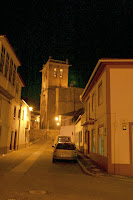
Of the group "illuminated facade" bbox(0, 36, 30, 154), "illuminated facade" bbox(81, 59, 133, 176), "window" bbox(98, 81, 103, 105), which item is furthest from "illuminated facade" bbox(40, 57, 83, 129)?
"illuminated facade" bbox(81, 59, 133, 176)

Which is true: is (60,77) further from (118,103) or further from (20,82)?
(118,103)

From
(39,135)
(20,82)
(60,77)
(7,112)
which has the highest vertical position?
(60,77)

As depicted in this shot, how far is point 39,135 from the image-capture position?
2190 inches

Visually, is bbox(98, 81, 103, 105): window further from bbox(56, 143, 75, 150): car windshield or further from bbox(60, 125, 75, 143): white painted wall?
bbox(60, 125, 75, 143): white painted wall

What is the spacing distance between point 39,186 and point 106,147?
4.98 m

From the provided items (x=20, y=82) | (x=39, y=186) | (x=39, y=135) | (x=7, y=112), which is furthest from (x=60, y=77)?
(x=39, y=186)

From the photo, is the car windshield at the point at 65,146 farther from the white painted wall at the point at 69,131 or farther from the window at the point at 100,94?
the white painted wall at the point at 69,131

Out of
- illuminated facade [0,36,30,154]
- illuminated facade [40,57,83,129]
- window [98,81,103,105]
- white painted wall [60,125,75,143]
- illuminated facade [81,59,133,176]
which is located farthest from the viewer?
illuminated facade [40,57,83,129]

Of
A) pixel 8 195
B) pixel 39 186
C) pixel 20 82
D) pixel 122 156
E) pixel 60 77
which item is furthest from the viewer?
pixel 60 77

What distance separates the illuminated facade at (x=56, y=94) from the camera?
62219mm

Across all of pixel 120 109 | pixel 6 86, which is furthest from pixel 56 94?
pixel 120 109

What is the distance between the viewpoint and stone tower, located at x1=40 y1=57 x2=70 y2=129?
217 ft

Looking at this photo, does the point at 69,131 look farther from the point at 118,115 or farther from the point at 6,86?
the point at 118,115

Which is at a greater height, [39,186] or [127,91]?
[127,91]
